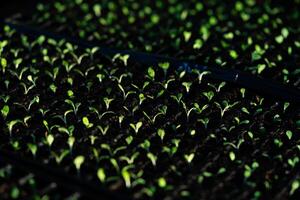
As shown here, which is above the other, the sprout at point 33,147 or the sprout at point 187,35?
the sprout at point 187,35

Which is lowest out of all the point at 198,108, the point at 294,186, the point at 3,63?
the point at 294,186

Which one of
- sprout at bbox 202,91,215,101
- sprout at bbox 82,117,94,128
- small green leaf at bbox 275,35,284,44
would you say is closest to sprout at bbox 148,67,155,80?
sprout at bbox 202,91,215,101

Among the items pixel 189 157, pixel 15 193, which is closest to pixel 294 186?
pixel 189 157

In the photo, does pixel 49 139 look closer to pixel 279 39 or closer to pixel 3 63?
pixel 3 63

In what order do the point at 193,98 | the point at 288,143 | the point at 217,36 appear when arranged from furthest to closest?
the point at 217,36
the point at 193,98
the point at 288,143

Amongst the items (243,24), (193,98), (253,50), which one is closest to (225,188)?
(193,98)

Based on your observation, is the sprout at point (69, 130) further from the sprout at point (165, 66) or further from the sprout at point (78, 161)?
the sprout at point (165, 66)

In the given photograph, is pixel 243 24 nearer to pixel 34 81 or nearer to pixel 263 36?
pixel 263 36

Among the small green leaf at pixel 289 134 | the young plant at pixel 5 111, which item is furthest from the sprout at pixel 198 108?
the young plant at pixel 5 111

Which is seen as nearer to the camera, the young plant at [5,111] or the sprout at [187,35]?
the young plant at [5,111]

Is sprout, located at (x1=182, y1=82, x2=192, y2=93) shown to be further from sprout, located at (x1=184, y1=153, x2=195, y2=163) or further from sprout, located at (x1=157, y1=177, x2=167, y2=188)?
sprout, located at (x1=157, y1=177, x2=167, y2=188)

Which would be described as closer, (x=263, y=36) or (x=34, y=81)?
(x=34, y=81)
